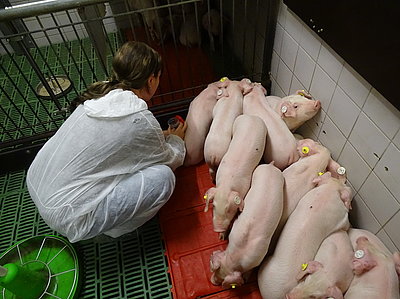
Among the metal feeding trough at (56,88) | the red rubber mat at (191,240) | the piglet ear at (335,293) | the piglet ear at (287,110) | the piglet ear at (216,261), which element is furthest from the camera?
the metal feeding trough at (56,88)

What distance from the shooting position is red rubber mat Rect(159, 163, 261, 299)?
57.9 inches

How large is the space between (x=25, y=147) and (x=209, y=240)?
54.8 inches

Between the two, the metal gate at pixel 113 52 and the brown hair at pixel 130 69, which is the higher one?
the brown hair at pixel 130 69

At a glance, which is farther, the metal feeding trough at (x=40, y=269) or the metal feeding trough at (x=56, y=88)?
the metal feeding trough at (x=56, y=88)

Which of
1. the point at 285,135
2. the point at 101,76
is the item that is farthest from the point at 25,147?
the point at 285,135

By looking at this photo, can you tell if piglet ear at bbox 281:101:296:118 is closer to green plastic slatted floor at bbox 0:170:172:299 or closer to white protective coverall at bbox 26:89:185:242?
white protective coverall at bbox 26:89:185:242

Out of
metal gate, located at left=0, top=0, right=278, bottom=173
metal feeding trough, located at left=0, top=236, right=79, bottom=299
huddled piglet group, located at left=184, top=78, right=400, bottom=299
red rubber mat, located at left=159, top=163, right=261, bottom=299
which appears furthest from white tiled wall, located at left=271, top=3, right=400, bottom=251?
metal feeding trough, located at left=0, top=236, right=79, bottom=299

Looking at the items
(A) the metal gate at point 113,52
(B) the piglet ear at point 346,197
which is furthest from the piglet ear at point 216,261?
(A) the metal gate at point 113,52

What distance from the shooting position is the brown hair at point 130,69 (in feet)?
4.56

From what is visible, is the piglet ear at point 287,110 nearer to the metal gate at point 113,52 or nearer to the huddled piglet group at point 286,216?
the huddled piglet group at point 286,216

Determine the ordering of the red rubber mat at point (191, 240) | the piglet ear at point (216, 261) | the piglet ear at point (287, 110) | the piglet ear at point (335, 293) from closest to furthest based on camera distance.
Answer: the piglet ear at point (335, 293) < the piglet ear at point (216, 261) < the red rubber mat at point (191, 240) < the piglet ear at point (287, 110)

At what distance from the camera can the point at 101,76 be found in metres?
2.63

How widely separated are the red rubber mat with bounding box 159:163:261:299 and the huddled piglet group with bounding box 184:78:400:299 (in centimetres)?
9

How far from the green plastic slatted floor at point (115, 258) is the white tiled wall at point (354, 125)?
1.07 meters
